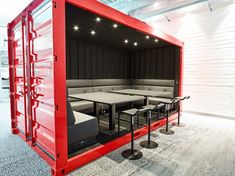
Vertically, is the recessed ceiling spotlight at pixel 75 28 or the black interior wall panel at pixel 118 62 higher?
the recessed ceiling spotlight at pixel 75 28

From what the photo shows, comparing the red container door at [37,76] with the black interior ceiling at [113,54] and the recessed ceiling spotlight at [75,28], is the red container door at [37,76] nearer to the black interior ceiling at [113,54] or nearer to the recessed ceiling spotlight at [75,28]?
the black interior ceiling at [113,54]

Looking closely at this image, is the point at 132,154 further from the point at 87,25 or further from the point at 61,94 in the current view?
the point at 87,25

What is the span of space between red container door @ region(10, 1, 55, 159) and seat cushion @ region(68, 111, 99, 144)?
0.90 ft

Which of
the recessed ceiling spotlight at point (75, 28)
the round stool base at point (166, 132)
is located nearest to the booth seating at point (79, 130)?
the round stool base at point (166, 132)

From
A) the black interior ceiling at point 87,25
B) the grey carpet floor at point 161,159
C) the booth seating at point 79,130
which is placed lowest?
the grey carpet floor at point 161,159

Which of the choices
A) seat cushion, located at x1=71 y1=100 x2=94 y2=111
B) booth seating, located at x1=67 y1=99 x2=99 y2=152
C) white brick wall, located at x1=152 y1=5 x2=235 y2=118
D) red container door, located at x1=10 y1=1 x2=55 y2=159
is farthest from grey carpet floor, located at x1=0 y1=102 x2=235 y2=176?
white brick wall, located at x1=152 y1=5 x2=235 y2=118

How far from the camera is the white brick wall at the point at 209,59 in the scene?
4449 mm

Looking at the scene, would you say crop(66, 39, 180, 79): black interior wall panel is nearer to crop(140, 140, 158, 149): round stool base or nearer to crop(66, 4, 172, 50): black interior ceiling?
crop(66, 4, 172, 50): black interior ceiling

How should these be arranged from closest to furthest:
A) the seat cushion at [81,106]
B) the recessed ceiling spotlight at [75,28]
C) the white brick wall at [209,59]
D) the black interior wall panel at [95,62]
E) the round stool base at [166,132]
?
1. the round stool base at [166,132]
2. the recessed ceiling spotlight at [75,28]
3. the seat cushion at [81,106]
4. the white brick wall at [209,59]
5. the black interior wall panel at [95,62]

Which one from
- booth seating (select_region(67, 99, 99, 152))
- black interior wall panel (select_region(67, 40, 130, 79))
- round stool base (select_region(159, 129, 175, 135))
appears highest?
black interior wall panel (select_region(67, 40, 130, 79))

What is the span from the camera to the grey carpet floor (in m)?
1.92

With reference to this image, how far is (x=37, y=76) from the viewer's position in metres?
2.26

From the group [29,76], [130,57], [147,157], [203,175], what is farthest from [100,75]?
[203,175]

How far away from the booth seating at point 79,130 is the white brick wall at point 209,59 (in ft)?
14.1
